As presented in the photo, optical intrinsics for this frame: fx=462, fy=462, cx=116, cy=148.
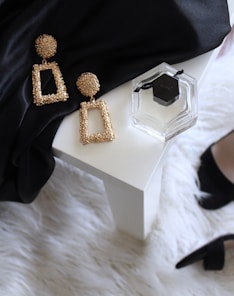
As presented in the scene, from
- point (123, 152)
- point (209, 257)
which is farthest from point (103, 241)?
point (123, 152)

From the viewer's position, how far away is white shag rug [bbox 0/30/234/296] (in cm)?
77

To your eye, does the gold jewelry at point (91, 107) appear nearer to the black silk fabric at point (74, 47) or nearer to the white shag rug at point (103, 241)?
the black silk fabric at point (74, 47)

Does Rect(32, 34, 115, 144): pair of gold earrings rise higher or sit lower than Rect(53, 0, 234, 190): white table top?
higher

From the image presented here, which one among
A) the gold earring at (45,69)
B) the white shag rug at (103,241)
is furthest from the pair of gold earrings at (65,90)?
the white shag rug at (103,241)

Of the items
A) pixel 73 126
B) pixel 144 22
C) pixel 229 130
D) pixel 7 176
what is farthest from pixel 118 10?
pixel 229 130

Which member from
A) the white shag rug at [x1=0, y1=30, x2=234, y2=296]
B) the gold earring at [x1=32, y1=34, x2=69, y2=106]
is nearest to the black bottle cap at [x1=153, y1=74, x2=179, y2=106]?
the gold earring at [x1=32, y1=34, x2=69, y2=106]

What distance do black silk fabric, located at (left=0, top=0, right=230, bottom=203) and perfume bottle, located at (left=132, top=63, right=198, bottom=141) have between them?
26 mm

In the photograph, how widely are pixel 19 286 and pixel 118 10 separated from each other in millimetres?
478

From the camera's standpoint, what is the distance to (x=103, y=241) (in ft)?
2.66

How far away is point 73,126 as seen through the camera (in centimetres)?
60

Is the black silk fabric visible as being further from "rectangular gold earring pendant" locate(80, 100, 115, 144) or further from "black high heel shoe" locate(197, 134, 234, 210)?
"black high heel shoe" locate(197, 134, 234, 210)

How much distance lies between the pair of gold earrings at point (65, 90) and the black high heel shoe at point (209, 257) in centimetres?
30

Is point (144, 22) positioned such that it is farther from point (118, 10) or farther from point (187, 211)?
point (187, 211)

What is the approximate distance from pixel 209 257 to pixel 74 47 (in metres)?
0.40
